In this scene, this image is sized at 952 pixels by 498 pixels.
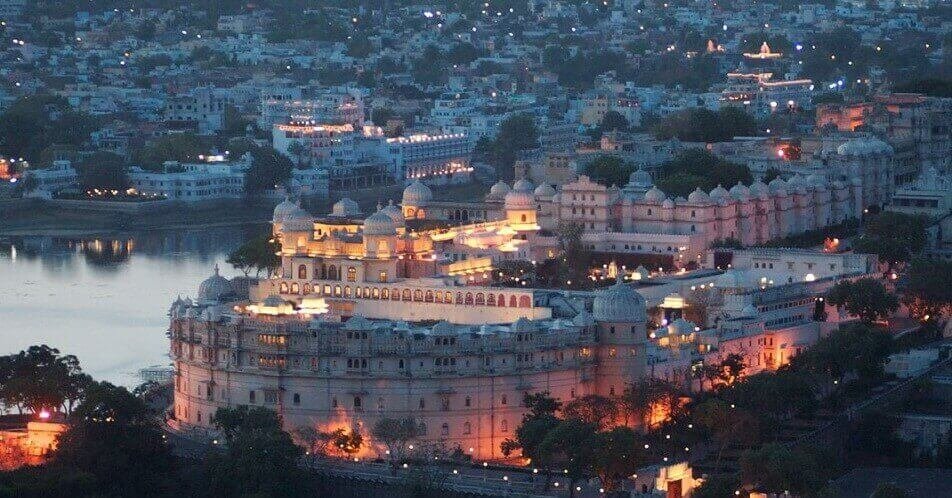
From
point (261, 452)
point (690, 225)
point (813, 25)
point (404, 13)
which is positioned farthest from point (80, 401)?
point (404, 13)

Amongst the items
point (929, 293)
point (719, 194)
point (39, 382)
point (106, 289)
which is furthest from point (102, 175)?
point (39, 382)

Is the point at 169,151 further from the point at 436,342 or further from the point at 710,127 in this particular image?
the point at 436,342

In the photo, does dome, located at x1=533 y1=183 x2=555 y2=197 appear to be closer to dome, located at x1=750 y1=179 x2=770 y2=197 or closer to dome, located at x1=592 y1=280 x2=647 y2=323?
dome, located at x1=750 y1=179 x2=770 y2=197

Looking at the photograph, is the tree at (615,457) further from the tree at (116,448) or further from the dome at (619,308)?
the tree at (116,448)

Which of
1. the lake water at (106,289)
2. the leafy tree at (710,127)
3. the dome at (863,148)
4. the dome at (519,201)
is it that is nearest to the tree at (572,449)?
the lake water at (106,289)

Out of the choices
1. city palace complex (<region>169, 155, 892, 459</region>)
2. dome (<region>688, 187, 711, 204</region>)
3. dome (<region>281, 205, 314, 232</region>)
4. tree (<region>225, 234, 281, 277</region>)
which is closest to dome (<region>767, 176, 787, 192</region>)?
city palace complex (<region>169, 155, 892, 459</region>)

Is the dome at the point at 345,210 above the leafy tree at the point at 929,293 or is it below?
above

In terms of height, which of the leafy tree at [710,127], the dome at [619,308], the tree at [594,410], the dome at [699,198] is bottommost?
the tree at [594,410]
